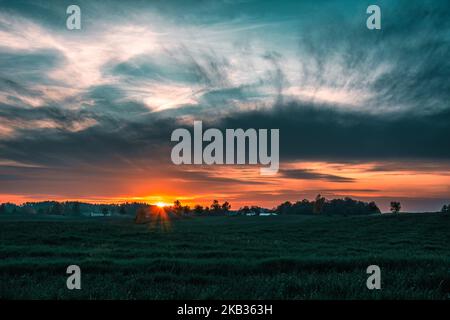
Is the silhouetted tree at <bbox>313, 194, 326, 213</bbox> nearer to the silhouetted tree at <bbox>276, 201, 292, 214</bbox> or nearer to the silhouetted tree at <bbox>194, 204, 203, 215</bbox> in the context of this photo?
the silhouetted tree at <bbox>276, 201, 292, 214</bbox>

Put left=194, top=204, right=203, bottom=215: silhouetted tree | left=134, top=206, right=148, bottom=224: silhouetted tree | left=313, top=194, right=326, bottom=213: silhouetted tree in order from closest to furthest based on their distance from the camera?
1. left=134, top=206, right=148, bottom=224: silhouetted tree
2. left=313, top=194, right=326, bottom=213: silhouetted tree
3. left=194, top=204, right=203, bottom=215: silhouetted tree

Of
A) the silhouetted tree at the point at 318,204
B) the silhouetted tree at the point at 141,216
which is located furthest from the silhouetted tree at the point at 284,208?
the silhouetted tree at the point at 141,216

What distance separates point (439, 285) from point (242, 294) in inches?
198

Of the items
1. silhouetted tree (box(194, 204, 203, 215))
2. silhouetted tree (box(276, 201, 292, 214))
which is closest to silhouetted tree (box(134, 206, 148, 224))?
silhouetted tree (box(194, 204, 203, 215))

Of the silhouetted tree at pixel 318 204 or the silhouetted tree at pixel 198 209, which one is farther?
the silhouetted tree at pixel 198 209

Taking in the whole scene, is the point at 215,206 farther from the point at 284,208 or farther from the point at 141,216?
the point at 141,216

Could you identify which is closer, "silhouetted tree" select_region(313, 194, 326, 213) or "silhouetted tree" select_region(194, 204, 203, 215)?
"silhouetted tree" select_region(313, 194, 326, 213)

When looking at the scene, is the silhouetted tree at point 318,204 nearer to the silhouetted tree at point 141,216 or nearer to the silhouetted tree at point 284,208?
the silhouetted tree at point 284,208

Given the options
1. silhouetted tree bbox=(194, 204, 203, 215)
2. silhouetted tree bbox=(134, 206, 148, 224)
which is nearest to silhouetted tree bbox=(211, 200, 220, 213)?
silhouetted tree bbox=(194, 204, 203, 215)

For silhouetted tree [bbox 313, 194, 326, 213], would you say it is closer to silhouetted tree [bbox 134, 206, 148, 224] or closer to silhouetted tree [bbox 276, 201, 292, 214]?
silhouetted tree [bbox 276, 201, 292, 214]

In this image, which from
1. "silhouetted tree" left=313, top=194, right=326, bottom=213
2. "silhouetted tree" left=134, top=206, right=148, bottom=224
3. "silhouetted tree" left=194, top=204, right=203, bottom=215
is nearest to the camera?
"silhouetted tree" left=134, top=206, right=148, bottom=224

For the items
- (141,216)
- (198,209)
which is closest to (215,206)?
(198,209)
